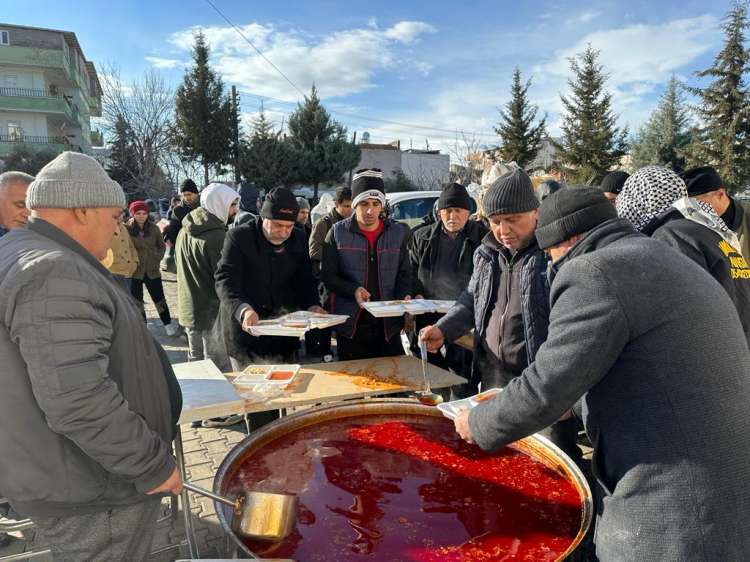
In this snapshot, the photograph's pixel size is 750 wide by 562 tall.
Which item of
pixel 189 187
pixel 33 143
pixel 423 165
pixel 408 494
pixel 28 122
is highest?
pixel 28 122

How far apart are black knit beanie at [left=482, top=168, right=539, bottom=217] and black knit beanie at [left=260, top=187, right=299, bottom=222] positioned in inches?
55.8

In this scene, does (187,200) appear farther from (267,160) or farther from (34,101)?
(34,101)

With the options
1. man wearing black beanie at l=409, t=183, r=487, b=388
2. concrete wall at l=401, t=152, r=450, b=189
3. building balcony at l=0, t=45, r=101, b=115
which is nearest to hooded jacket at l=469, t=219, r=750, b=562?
man wearing black beanie at l=409, t=183, r=487, b=388

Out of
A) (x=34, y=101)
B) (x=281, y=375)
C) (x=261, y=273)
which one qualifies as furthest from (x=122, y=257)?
(x=34, y=101)

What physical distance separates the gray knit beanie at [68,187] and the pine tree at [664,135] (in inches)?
1355

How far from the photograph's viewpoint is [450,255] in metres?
4.29

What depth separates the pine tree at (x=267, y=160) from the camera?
29750 millimetres

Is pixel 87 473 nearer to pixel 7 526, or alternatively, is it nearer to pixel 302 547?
pixel 302 547

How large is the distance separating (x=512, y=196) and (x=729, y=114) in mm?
30330

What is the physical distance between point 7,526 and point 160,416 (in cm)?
158

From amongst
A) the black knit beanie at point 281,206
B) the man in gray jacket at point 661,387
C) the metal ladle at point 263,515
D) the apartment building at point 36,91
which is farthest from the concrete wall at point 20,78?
the man in gray jacket at point 661,387

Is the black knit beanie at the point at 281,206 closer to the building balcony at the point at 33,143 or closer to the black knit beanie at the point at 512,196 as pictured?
the black knit beanie at the point at 512,196

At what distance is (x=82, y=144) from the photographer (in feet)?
131

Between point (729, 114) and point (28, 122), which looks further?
point (28, 122)
